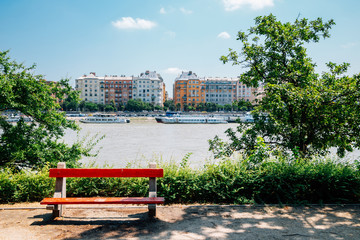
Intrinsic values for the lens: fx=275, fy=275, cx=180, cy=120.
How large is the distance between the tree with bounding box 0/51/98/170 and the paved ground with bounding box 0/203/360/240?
131 inches

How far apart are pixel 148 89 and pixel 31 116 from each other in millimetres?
125303

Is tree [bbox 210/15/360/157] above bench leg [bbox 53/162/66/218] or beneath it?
above

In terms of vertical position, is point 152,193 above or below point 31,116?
below

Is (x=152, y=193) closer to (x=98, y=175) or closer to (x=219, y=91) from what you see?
(x=98, y=175)

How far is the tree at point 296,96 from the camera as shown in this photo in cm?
640

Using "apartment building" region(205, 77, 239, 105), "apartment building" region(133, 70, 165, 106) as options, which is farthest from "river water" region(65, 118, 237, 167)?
"apartment building" region(205, 77, 239, 105)

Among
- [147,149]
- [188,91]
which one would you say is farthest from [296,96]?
[188,91]

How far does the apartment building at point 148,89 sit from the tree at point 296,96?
403 feet

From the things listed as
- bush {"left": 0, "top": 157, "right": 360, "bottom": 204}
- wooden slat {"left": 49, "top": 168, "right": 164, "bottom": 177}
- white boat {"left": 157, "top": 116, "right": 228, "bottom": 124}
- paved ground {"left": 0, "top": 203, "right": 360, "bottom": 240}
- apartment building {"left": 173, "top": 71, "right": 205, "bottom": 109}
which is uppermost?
apartment building {"left": 173, "top": 71, "right": 205, "bottom": 109}

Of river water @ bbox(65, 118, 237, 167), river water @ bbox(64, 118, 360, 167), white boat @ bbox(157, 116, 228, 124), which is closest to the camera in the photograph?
river water @ bbox(64, 118, 360, 167)

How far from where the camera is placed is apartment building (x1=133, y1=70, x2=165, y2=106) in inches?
5167

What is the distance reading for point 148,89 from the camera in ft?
432

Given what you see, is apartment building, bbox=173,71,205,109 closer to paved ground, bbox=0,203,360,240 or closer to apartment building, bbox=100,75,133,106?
apartment building, bbox=100,75,133,106

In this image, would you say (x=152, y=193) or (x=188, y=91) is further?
(x=188, y=91)
